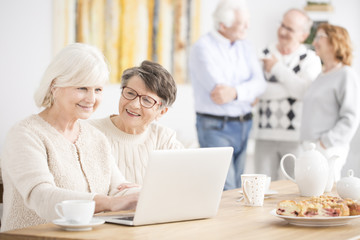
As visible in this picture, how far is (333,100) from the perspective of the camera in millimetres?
3705

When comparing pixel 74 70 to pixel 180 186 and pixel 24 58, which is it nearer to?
pixel 180 186

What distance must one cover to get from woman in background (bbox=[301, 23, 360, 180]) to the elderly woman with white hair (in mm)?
1927

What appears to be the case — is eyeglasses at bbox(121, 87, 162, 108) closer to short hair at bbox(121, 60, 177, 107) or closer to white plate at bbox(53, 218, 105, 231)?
short hair at bbox(121, 60, 177, 107)

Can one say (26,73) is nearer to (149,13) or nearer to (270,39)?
(149,13)

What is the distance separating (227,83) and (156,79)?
175 cm

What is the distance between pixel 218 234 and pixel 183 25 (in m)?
3.72

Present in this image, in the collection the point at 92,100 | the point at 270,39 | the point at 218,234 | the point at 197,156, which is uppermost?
the point at 270,39

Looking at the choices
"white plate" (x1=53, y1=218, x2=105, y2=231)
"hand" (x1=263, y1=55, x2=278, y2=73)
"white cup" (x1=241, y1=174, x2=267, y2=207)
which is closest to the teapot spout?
"white cup" (x1=241, y1=174, x2=267, y2=207)

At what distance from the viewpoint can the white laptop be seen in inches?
60.0

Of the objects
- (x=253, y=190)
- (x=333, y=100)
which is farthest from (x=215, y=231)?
(x=333, y=100)

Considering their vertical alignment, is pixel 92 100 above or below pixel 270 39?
below

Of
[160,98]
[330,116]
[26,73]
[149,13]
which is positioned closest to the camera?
[160,98]

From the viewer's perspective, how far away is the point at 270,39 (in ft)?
18.1

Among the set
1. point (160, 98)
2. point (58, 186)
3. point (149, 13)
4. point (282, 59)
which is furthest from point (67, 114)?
point (149, 13)
